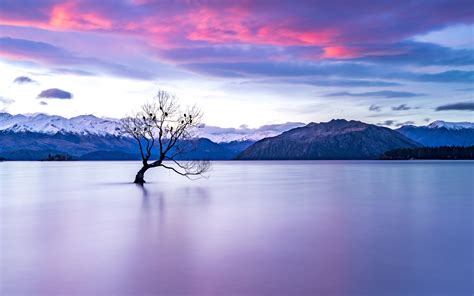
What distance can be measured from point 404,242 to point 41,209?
20.1 m

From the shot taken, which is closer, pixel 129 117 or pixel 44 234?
pixel 44 234

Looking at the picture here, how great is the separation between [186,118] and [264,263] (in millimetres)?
32100

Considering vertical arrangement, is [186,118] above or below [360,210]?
above

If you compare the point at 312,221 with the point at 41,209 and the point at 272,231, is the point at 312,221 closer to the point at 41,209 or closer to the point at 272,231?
the point at 272,231

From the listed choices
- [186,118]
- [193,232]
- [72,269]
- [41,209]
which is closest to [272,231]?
[193,232]

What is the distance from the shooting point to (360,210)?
24562 mm

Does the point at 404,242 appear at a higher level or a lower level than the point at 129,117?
lower

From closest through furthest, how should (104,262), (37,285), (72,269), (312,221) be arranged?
(37,285), (72,269), (104,262), (312,221)

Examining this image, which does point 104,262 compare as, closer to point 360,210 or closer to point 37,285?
point 37,285

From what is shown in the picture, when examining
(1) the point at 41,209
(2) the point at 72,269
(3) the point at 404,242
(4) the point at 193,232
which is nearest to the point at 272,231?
(4) the point at 193,232

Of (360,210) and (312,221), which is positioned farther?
(360,210)

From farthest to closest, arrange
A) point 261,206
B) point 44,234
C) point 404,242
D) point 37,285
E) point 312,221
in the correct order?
point 261,206, point 312,221, point 44,234, point 404,242, point 37,285

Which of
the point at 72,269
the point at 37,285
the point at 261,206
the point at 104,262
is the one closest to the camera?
the point at 37,285

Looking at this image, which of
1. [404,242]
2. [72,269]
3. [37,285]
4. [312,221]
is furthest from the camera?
[312,221]
